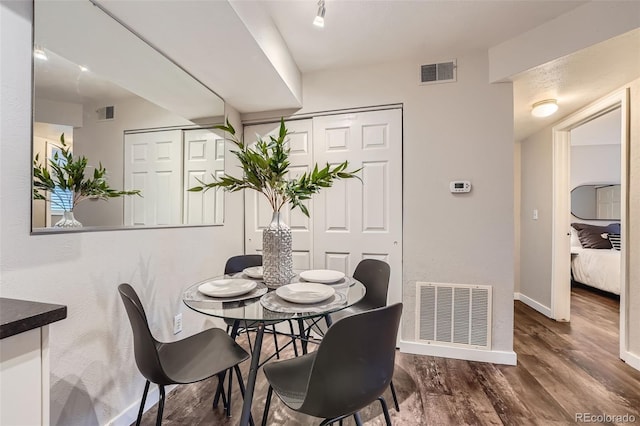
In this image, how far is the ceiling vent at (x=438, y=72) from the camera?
225 centimetres

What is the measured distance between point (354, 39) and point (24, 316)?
7.76 feet

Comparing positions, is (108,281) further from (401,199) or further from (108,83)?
(401,199)

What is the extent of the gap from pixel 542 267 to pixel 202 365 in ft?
11.9

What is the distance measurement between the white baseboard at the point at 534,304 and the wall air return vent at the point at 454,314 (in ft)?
4.81

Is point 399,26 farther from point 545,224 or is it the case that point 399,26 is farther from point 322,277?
point 545,224

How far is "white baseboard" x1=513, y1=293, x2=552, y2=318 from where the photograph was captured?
3.00m

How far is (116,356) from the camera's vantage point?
1.42 metres

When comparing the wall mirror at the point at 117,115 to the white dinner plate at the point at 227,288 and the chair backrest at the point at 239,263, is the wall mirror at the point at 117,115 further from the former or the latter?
the white dinner plate at the point at 227,288

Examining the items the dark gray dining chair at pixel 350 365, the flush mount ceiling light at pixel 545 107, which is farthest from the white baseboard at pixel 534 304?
the dark gray dining chair at pixel 350 365

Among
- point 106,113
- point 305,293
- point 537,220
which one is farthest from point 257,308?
point 537,220

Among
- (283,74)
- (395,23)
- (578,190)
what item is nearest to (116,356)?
(283,74)

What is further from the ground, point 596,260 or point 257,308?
point 257,308

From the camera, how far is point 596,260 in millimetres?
3732

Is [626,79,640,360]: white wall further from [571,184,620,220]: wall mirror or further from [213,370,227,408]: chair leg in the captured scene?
[571,184,620,220]: wall mirror
